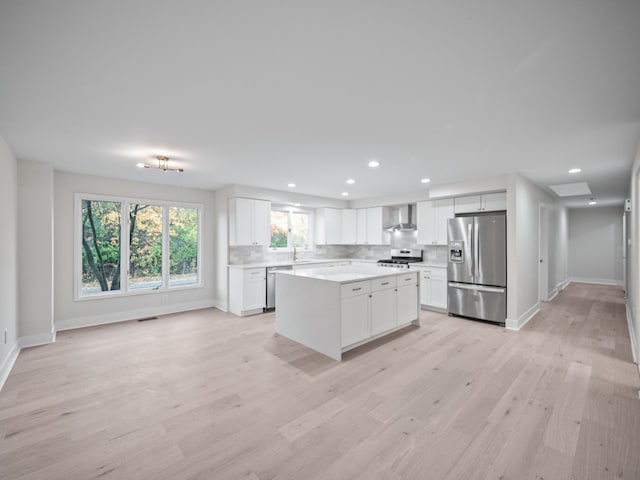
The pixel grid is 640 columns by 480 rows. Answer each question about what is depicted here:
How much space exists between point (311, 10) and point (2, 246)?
3816 mm

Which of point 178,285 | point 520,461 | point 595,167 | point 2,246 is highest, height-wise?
point 595,167

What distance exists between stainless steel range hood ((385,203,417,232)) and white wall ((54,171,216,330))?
13.7 feet

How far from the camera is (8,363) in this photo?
10.2ft

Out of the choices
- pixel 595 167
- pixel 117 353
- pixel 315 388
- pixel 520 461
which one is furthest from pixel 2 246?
pixel 595 167

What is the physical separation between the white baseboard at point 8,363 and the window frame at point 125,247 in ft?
3.83

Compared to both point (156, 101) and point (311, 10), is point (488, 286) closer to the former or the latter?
point (311, 10)

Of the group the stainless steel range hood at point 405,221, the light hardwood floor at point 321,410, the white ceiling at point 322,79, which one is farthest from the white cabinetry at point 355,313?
the stainless steel range hood at point 405,221

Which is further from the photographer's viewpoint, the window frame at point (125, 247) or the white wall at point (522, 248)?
the window frame at point (125, 247)

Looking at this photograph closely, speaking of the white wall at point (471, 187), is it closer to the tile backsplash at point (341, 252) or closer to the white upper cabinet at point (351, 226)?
the tile backsplash at point (341, 252)

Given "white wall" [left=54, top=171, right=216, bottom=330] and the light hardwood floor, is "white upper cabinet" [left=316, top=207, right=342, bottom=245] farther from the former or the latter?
the light hardwood floor

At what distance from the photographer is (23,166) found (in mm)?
3820

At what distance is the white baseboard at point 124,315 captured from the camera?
14.9ft

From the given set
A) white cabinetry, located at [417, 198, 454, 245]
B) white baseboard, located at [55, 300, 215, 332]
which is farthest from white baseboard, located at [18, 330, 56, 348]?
white cabinetry, located at [417, 198, 454, 245]

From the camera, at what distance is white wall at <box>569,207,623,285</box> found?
860cm
